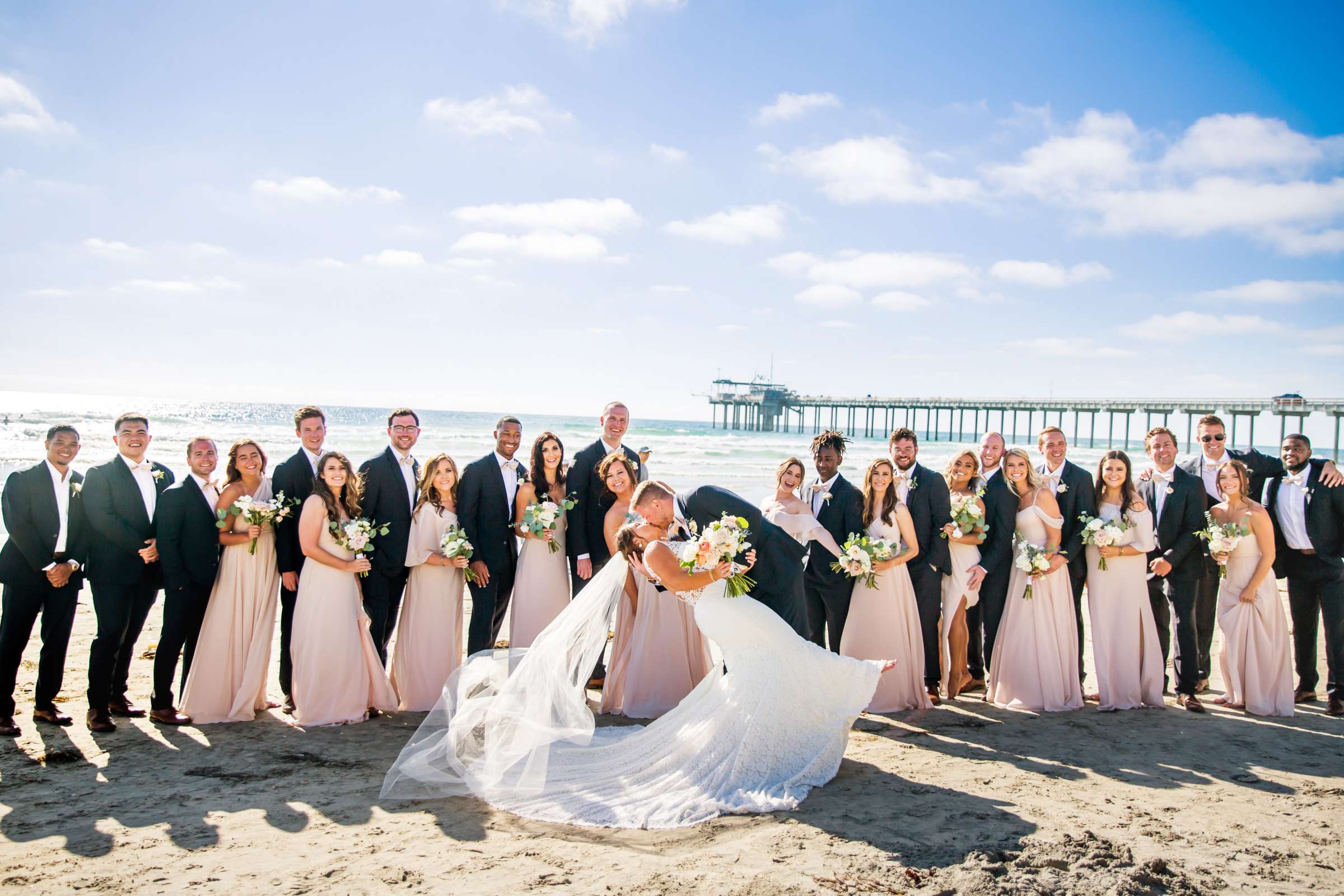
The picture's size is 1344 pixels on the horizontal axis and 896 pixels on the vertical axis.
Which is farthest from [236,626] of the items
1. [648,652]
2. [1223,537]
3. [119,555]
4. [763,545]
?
[1223,537]

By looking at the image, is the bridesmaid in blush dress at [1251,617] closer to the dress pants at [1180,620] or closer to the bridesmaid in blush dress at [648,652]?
the dress pants at [1180,620]

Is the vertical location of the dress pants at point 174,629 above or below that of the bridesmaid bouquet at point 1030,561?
below

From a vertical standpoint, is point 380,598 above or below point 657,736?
above

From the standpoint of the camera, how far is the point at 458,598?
6.87 meters

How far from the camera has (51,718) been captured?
235 inches

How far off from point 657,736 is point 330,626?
2.69 metres

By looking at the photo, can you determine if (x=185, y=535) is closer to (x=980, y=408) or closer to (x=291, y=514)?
(x=291, y=514)

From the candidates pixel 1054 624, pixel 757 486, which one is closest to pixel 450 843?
pixel 1054 624

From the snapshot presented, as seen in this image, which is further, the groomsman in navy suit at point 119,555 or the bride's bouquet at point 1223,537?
the bride's bouquet at point 1223,537

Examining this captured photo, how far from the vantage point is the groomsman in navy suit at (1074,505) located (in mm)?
7035

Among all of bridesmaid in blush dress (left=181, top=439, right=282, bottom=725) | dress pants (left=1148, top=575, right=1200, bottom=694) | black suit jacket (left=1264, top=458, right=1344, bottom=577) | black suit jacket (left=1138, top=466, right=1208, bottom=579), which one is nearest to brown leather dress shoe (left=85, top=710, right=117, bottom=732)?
bridesmaid in blush dress (left=181, top=439, right=282, bottom=725)

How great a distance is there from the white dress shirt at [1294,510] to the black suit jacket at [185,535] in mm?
8480

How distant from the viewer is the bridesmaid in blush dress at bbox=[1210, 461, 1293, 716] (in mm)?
6691

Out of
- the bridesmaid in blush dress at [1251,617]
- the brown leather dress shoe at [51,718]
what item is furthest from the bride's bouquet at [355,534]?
the bridesmaid in blush dress at [1251,617]
